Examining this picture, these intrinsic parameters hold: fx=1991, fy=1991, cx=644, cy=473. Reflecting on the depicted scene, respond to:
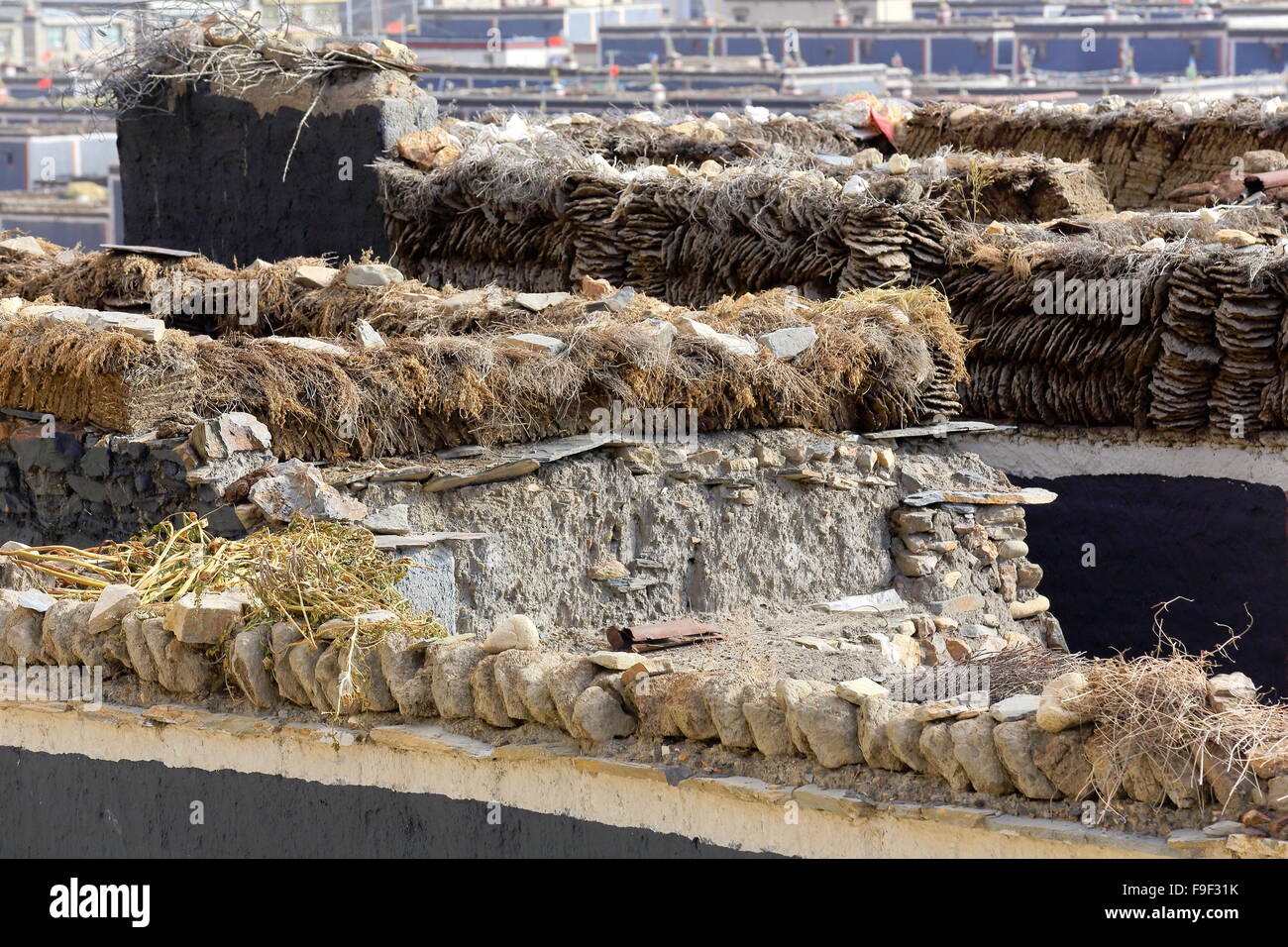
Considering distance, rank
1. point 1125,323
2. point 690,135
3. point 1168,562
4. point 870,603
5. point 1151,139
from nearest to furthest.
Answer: point 870,603 < point 1168,562 < point 1125,323 < point 1151,139 < point 690,135

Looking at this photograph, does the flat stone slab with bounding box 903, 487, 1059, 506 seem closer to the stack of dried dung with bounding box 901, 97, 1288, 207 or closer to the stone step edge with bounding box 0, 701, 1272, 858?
the stone step edge with bounding box 0, 701, 1272, 858

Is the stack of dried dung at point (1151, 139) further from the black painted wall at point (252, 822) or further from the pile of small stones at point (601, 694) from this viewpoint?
the black painted wall at point (252, 822)

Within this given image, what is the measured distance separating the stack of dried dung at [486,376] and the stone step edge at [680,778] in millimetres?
2012

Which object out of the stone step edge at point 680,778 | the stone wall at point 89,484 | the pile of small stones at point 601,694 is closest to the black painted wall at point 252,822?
the stone step edge at point 680,778

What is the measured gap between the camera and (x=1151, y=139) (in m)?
17.4

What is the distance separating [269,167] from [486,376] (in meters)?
6.85

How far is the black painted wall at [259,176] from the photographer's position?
48.3ft

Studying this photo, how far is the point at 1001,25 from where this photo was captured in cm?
8175

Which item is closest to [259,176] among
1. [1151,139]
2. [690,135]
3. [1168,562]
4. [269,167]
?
[269,167]

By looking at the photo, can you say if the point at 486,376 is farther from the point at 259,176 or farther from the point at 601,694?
the point at 259,176

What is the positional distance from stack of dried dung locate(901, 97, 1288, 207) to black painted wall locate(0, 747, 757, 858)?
12.5 m

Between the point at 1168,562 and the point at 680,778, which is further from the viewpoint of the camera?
the point at 1168,562

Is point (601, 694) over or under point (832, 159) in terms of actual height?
under
